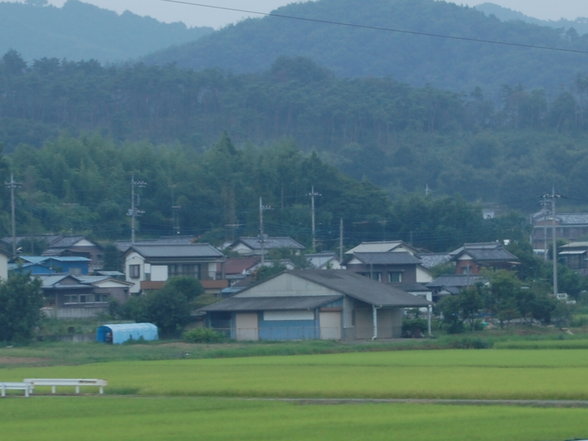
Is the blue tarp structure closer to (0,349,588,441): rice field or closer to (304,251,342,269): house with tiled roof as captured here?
(0,349,588,441): rice field

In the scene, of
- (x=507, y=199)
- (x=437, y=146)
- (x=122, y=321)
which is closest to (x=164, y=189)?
(x=122, y=321)

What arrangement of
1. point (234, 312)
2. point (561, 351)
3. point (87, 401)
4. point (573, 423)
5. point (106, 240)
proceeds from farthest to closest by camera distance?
1. point (106, 240)
2. point (234, 312)
3. point (561, 351)
4. point (87, 401)
5. point (573, 423)

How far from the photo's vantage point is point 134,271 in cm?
5425

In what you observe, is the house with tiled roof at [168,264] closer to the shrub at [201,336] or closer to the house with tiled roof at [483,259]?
the shrub at [201,336]

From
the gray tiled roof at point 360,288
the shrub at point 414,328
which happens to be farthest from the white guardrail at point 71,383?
the shrub at point 414,328

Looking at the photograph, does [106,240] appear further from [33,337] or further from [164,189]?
[33,337]

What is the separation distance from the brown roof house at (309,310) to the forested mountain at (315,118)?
58107mm

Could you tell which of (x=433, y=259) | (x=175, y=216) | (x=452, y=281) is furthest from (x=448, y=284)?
(x=175, y=216)

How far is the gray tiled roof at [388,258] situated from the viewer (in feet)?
192

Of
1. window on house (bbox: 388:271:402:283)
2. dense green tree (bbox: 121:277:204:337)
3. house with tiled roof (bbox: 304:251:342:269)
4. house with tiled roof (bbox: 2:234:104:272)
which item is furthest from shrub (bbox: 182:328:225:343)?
house with tiled roof (bbox: 304:251:342:269)

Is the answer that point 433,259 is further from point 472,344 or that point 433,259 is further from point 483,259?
point 472,344

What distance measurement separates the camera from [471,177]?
10200 cm

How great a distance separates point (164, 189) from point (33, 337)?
30.9m

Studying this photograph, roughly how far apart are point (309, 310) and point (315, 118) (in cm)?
7525
